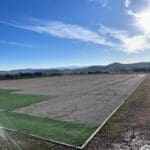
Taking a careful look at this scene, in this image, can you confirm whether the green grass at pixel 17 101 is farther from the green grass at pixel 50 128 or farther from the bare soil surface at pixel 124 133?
the bare soil surface at pixel 124 133

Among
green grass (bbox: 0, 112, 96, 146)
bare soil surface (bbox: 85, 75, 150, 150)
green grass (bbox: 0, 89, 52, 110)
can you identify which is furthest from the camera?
green grass (bbox: 0, 89, 52, 110)

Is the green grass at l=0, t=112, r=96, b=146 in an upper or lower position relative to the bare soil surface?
upper

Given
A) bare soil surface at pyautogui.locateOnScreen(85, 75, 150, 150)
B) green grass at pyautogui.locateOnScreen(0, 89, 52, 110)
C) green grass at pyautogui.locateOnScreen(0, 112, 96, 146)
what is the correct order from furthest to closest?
green grass at pyautogui.locateOnScreen(0, 89, 52, 110) → green grass at pyautogui.locateOnScreen(0, 112, 96, 146) → bare soil surface at pyautogui.locateOnScreen(85, 75, 150, 150)

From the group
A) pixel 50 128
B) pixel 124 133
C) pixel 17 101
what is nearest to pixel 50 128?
pixel 50 128

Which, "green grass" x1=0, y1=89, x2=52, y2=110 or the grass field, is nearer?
the grass field

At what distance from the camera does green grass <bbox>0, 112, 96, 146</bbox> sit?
6.83m

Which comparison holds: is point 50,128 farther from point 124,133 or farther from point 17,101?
point 17,101

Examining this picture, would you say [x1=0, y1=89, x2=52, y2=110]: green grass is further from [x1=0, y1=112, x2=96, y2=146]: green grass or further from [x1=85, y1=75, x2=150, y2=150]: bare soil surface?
[x1=85, y1=75, x2=150, y2=150]: bare soil surface

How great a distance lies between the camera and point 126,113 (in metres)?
10.3

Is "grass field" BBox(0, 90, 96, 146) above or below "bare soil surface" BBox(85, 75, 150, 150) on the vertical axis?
above

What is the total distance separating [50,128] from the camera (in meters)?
7.94

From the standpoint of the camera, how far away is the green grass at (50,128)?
6828 mm

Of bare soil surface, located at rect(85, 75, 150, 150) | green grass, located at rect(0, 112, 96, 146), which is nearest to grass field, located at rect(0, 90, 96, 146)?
green grass, located at rect(0, 112, 96, 146)

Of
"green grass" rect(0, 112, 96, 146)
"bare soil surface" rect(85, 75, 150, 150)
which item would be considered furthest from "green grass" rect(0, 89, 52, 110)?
"bare soil surface" rect(85, 75, 150, 150)
